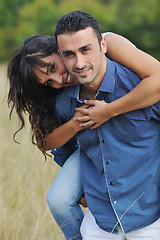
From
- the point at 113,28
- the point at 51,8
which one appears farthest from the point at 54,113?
the point at 51,8

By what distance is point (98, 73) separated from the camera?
236 centimetres

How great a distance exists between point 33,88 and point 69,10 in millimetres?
33989

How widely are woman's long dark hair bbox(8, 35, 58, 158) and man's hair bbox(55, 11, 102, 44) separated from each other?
27cm

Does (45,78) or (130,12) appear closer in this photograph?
(45,78)

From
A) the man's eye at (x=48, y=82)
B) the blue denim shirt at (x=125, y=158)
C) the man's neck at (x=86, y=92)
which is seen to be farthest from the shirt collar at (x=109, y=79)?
the man's eye at (x=48, y=82)

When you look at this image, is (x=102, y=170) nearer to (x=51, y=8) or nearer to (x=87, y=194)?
(x=87, y=194)

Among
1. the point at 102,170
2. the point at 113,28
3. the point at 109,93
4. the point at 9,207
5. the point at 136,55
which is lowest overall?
the point at 113,28

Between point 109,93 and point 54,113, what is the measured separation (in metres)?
0.54

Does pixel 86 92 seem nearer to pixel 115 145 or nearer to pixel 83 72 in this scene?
pixel 83 72

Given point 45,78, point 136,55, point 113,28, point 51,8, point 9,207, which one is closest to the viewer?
point 136,55

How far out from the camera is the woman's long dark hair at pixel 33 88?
8.28 feet

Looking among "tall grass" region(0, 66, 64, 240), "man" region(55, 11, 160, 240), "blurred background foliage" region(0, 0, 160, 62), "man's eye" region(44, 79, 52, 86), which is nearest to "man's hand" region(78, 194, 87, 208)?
"man" region(55, 11, 160, 240)

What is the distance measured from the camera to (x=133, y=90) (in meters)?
2.28

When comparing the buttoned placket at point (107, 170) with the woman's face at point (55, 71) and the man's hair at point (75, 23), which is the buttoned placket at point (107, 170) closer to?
the woman's face at point (55, 71)
